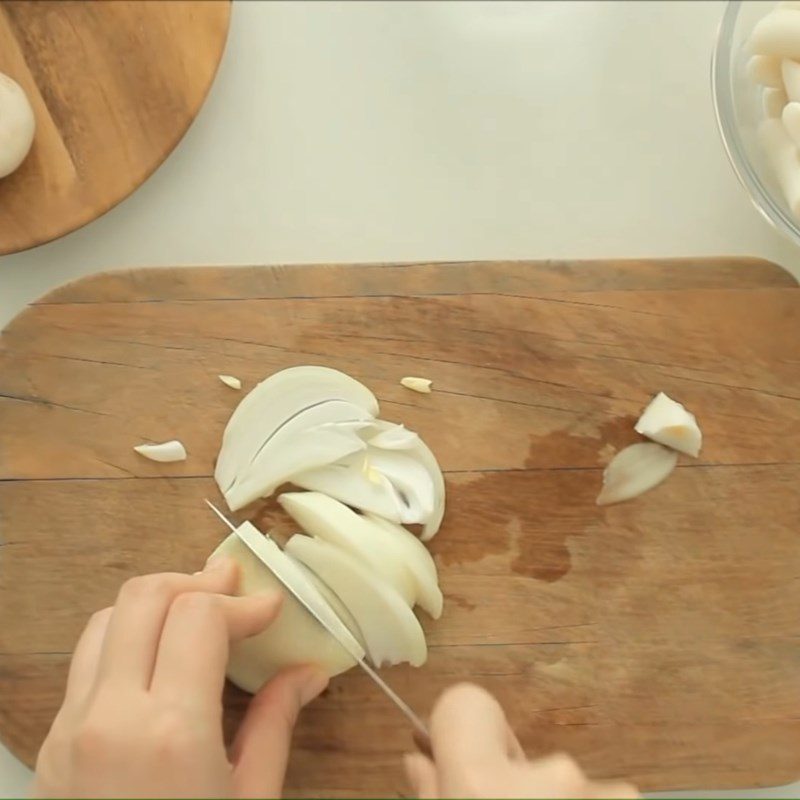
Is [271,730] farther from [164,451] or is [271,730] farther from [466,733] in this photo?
[164,451]

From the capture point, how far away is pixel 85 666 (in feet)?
2.66

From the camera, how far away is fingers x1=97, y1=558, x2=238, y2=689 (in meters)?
0.75

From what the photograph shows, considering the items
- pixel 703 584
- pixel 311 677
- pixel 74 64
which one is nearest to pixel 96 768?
pixel 311 677

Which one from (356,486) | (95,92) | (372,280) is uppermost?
(95,92)

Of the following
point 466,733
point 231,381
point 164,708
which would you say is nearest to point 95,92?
point 231,381

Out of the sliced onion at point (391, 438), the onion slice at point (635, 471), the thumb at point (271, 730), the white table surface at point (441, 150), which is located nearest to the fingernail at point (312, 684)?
the thumb at point (271, 730)

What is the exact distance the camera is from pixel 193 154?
1.13 metres

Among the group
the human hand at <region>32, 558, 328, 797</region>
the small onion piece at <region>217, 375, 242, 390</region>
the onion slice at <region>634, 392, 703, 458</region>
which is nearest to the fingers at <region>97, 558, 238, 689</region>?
the human hand at <region>32, 558, 328, 797</region>

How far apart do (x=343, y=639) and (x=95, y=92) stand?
0.67 metres

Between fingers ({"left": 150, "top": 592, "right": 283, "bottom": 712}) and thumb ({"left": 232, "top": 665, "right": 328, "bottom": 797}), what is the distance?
84 mm

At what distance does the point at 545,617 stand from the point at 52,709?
1.69ft

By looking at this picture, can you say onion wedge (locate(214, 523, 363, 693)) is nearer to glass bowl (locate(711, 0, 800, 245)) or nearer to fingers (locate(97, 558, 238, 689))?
fingers (locate(97, 558, 238, 689))

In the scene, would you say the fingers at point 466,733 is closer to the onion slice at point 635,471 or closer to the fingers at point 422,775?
the fingers at point 422,775

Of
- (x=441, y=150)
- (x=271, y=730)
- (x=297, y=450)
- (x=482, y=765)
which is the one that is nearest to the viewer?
(x=482, y=765)
